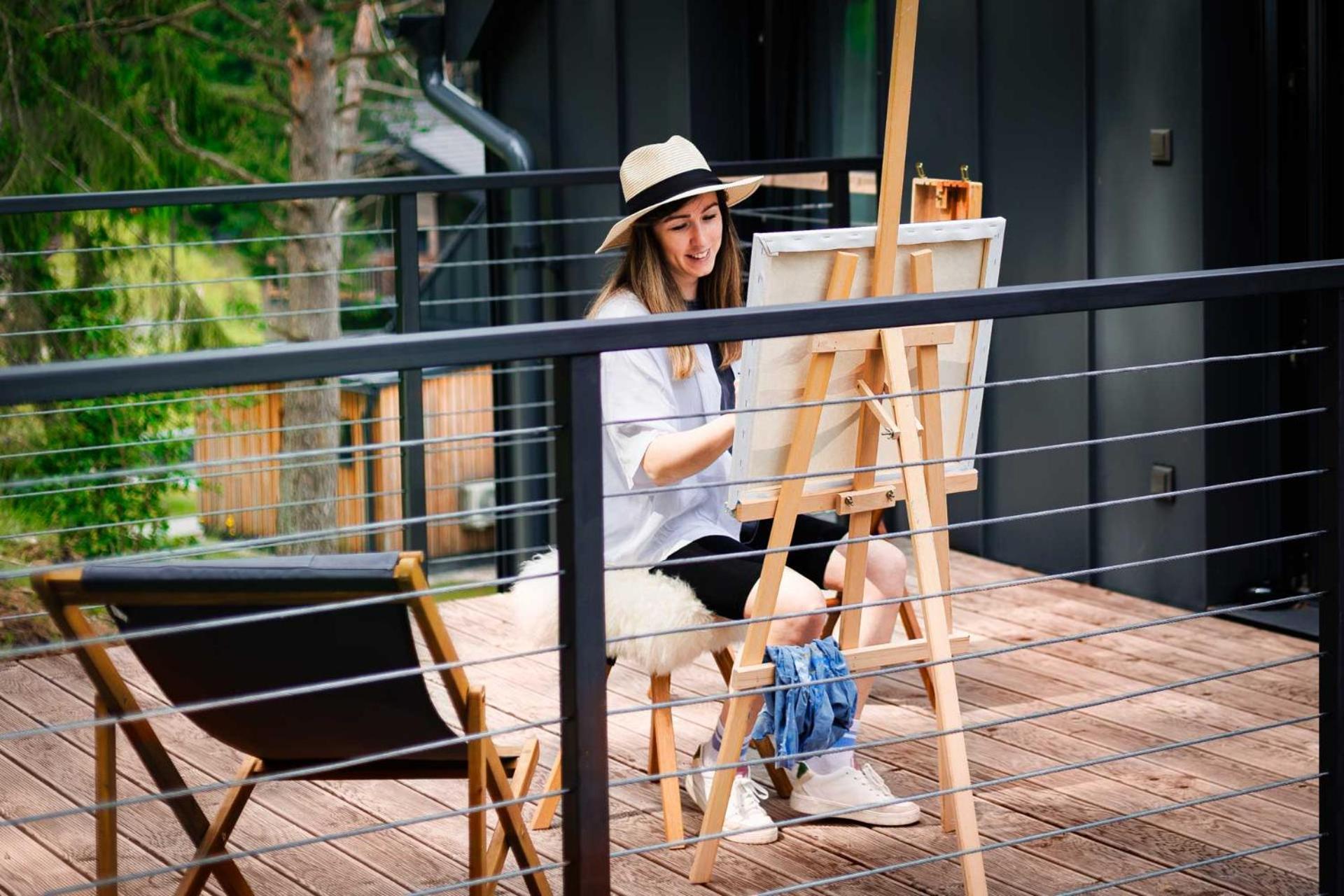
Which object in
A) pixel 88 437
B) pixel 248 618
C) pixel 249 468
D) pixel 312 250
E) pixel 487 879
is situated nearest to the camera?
pixel 248 618

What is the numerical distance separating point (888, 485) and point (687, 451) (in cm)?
36

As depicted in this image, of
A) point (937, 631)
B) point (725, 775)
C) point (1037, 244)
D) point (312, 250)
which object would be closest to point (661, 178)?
point (937, 631)

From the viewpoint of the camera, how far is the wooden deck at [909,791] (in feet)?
10.3

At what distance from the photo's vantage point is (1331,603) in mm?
2748

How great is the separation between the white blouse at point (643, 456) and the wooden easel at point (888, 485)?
321 millimetres

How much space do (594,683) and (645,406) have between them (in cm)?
100

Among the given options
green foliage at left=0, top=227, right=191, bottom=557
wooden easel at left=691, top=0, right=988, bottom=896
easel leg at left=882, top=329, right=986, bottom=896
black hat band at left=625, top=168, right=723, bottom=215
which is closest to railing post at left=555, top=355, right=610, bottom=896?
wooden easel at left=691, top=0, right=988, bottom=896

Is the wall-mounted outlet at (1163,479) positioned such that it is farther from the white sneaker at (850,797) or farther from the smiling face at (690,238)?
the smiling face at (690,238)

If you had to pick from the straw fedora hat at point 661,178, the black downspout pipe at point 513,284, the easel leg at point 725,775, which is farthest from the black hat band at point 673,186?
the black downspout pipe at point 513,284

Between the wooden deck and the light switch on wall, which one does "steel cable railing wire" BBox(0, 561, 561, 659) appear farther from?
the light switch on wall

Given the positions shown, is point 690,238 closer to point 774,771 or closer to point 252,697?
point 774,771

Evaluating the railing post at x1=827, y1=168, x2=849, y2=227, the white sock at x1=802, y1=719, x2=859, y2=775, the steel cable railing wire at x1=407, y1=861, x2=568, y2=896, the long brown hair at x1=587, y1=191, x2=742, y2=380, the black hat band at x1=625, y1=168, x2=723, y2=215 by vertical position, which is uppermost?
the railing post at x1=827, y1=168, x2=849, y2=227

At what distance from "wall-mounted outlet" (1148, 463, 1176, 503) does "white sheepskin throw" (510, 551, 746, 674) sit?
2.14 m

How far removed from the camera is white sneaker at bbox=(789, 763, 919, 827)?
3344 millimetres
